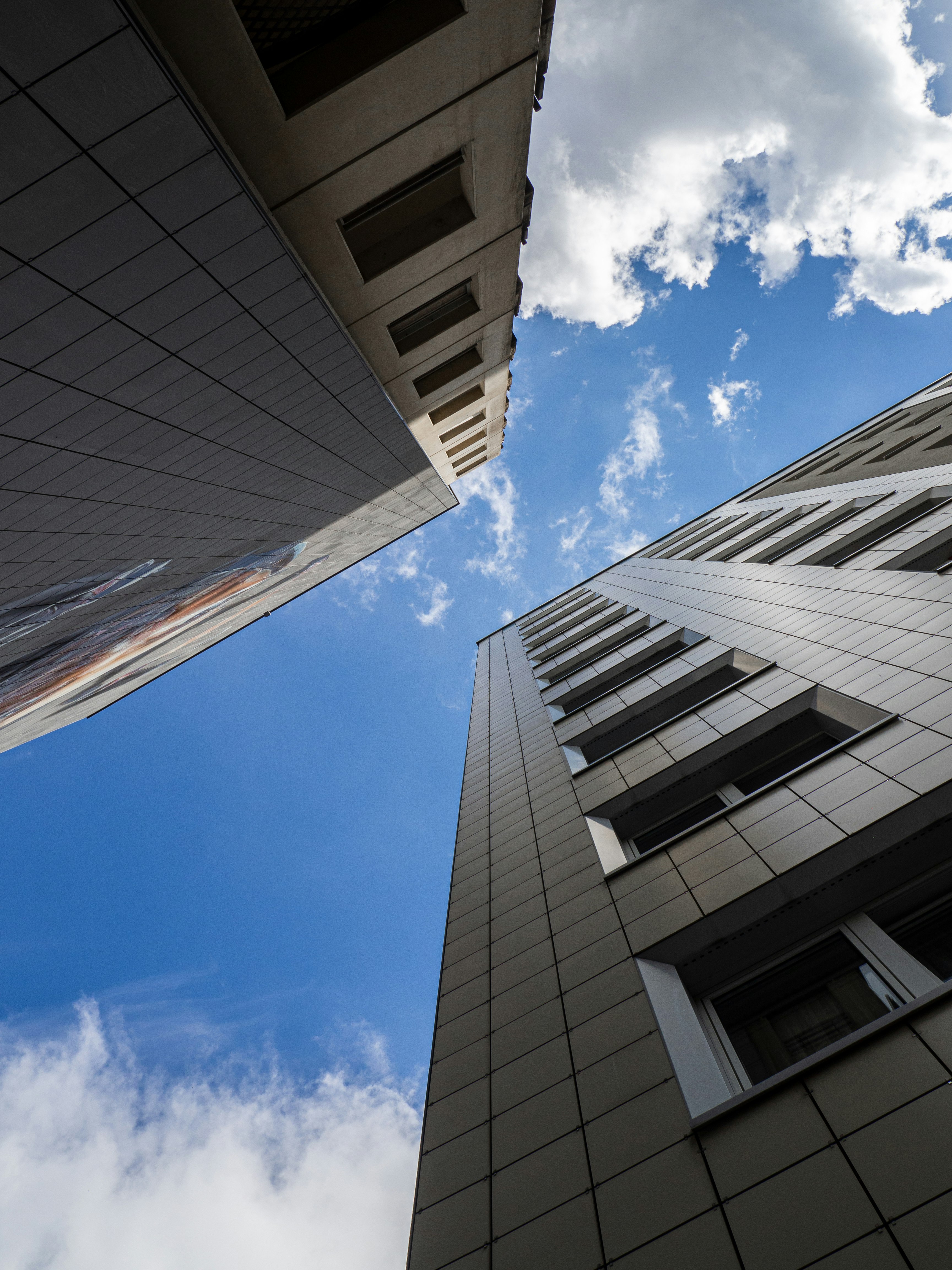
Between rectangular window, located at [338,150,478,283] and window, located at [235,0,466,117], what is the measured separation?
252 centimetres

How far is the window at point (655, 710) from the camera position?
1410 cm

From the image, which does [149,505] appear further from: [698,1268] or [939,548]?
[939,548]

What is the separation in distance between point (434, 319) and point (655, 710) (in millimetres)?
10528

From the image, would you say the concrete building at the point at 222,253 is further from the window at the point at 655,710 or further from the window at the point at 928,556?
the window at the point at 928,556

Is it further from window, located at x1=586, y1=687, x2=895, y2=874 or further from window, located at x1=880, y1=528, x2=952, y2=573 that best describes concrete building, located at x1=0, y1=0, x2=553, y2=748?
window, located at x1=880, y1=528, x2=952, y2=573

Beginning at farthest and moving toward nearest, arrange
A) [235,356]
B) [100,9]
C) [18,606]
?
1. [18,606]
2. [235,356]
3. [100,9]

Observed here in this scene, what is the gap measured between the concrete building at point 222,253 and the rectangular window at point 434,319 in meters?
0.07

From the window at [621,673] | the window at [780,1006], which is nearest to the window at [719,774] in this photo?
the window at [780,1006]

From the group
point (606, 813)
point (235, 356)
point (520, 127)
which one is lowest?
point (606, 813)

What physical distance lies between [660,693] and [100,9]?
1405 cm

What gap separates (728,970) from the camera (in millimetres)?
6828

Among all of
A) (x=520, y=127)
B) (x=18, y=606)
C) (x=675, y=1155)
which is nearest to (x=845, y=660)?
(x=675, y=1155)

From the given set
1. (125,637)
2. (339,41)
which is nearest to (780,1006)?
(339,41)

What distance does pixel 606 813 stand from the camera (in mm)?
11023
